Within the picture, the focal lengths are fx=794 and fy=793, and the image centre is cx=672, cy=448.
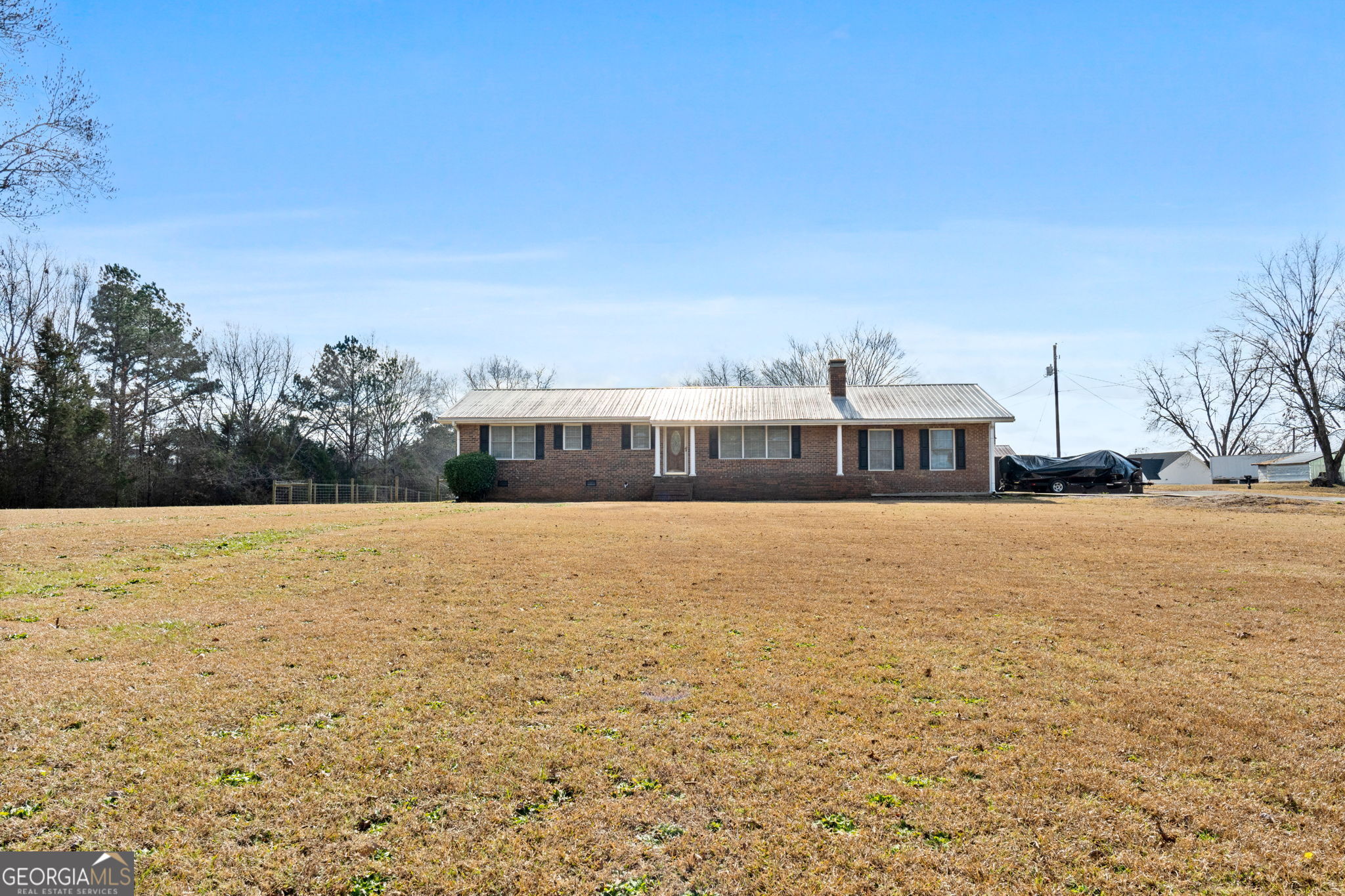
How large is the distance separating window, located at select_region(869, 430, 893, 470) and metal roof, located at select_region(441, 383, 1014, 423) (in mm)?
670

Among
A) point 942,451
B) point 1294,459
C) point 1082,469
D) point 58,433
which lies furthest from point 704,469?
point 1294,459

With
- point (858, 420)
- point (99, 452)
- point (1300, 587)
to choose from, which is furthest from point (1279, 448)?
point (99, 452)

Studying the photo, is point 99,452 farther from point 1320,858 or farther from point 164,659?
point 1320,858

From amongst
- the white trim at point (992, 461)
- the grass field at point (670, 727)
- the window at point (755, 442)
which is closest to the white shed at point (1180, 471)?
the white trim at point (992, 461)

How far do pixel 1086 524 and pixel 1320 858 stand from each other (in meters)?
12.6

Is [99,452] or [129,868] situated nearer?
[129,868]

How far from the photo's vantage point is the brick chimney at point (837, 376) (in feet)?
95.0

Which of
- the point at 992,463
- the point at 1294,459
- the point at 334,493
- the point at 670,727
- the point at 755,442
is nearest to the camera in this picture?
the point at 670,727

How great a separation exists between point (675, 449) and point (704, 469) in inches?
51.8

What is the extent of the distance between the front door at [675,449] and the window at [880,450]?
6.37 metres

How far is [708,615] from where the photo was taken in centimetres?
738

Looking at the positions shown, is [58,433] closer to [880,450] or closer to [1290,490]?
[880,450]

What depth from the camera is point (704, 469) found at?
27.0 m

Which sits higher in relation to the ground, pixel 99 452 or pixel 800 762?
pixel 99 452
